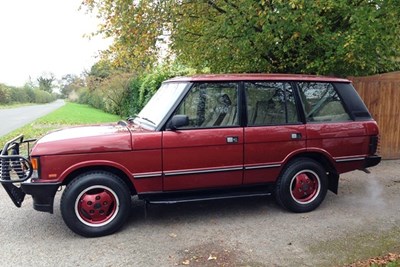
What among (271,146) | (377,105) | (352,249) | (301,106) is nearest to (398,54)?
(377,105)

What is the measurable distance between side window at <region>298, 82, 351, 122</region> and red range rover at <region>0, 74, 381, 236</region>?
1 centimetres

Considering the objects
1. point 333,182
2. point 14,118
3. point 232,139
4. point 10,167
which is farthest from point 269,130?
point 14,118

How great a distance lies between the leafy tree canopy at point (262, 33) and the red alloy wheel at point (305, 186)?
107 inches

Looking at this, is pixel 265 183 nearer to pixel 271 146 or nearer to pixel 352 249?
pixel 271 146

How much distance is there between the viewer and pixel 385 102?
8.27 meters

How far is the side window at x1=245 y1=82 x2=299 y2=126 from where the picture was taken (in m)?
4.94

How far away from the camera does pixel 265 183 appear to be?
5.05m

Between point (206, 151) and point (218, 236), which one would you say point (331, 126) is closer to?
point (206, 151)

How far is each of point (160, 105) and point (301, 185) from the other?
2.32m

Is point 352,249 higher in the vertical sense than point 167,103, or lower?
lower

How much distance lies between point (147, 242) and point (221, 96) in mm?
2101

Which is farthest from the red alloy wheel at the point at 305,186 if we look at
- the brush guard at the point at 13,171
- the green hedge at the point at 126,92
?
the green hedge at the point at 126,92

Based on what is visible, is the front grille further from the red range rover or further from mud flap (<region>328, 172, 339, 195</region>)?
mud flap (<region>328, 172, 339, 195</region>)

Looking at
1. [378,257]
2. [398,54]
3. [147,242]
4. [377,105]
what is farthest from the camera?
[377,105]
